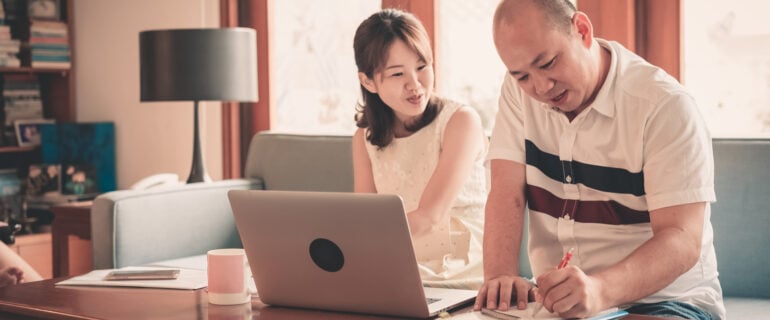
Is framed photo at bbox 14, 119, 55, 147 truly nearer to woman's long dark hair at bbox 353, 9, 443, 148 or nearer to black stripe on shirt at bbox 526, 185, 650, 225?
woman's long dark hair at bbox 353, 9, 443, 148

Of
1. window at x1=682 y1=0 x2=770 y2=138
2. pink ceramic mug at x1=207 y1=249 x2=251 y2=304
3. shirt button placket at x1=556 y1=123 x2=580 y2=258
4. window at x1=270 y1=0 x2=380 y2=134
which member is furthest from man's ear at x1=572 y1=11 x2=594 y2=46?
window at x1=270 y1=0 x2=380 y2=134

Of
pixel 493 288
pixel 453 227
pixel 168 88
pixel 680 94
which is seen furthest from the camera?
pixel 168 88

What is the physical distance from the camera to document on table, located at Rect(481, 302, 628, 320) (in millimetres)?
1457

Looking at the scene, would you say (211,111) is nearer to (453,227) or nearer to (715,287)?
(453,227)

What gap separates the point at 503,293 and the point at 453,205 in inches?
37.0

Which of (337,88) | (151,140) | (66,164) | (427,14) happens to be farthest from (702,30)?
(66,164)

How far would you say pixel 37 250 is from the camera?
447cm

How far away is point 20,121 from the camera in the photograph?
4797 millimetres

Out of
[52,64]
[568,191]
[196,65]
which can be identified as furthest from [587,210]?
[52,64]

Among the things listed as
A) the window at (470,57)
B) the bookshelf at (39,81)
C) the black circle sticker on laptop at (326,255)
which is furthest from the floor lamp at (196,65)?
the black circle sticker on laptop at (326,255)

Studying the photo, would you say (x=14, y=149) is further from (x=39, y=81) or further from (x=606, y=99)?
(x=606, y=99)

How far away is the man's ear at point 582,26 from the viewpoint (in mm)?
1743

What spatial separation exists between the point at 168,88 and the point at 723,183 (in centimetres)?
203

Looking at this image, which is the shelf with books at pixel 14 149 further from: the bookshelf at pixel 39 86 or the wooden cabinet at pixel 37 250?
the wooden cabinet at pixel 37 250
